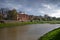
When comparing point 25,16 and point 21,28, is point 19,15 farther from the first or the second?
point 21,28

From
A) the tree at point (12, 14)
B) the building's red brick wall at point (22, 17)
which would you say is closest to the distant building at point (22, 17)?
the building's red brick wall at point (22, 17)

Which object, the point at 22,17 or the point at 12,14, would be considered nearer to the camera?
the point at 12,14

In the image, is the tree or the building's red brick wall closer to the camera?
the tree

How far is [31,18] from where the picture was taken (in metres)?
5.53

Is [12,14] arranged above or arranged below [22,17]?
above

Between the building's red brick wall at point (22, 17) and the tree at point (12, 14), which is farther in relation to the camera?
the building's red brick wall at point (22, 17)

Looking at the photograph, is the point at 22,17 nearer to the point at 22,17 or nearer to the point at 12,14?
the point at 22,17

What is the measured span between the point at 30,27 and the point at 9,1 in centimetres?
172

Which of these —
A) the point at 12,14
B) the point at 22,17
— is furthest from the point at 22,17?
the point at 12,14

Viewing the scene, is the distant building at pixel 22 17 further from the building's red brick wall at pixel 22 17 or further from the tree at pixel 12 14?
the tree at pixel 12 14

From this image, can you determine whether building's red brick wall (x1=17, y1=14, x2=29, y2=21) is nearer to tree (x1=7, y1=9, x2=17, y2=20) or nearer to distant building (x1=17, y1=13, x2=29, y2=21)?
distant building (x1=17, y1=13, x2=29, y2=21)

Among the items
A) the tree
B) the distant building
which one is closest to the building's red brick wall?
the distant building

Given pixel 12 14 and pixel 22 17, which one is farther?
pixel 22 17

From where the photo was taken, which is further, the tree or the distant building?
the distant building
